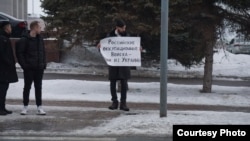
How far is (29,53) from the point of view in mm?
9953

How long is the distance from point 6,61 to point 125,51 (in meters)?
2.41

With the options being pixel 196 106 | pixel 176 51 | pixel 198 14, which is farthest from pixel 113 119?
pixel 176 51

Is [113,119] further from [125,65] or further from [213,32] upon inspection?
[213,32]

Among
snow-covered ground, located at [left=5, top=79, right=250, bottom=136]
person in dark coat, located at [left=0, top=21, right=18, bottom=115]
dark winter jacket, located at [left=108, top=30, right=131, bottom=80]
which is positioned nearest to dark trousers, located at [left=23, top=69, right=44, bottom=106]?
person in dark coat, located at [left=0, top=21, right=18, bottom=115]

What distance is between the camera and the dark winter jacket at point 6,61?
991cm

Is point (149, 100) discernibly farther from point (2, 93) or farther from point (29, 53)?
point (2, 93)

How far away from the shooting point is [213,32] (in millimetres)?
13359

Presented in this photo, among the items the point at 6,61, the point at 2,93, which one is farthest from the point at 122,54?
the point at 2,93

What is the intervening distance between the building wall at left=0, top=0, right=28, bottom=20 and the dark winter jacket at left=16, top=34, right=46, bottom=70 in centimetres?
3007

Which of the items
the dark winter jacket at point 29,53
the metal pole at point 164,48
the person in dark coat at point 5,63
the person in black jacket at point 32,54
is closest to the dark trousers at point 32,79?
the person in black jacket at point 32,54

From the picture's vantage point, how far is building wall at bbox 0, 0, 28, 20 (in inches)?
1555

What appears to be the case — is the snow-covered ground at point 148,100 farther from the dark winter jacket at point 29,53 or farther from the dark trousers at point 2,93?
the dark winter jacket at point 29,53

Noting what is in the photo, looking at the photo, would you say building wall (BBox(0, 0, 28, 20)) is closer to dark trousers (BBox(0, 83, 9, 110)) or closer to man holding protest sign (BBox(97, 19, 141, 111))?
man holding protest sign (BBox(97, 19, 141, 111))

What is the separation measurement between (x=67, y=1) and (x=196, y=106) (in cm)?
473
